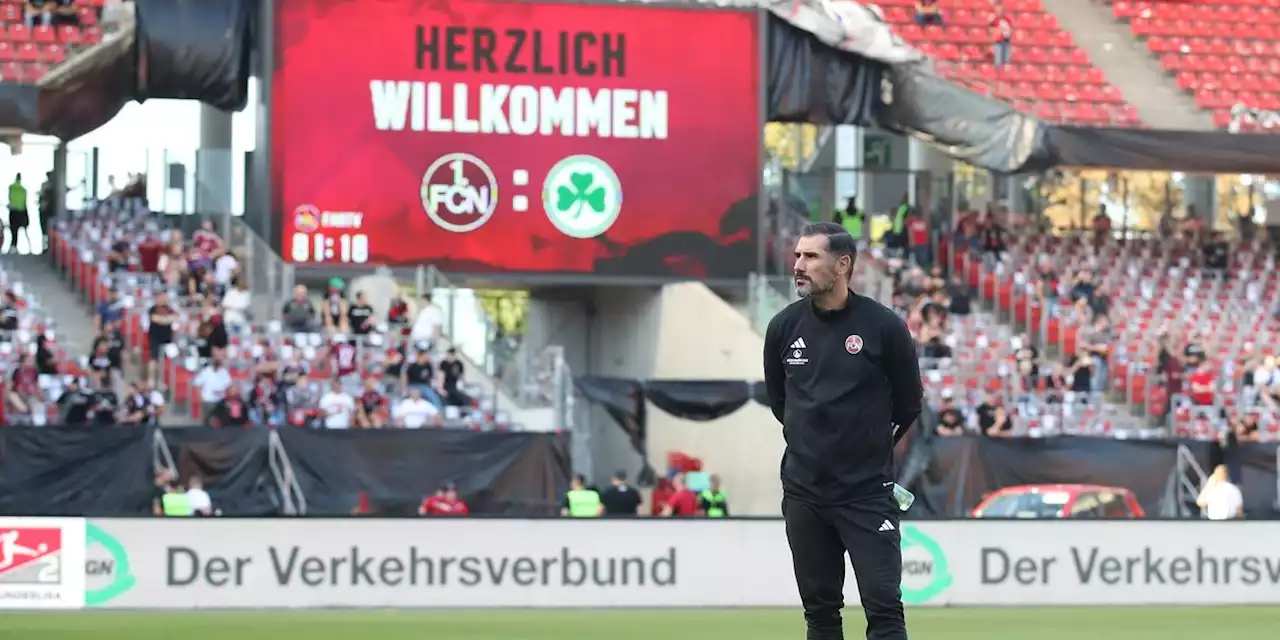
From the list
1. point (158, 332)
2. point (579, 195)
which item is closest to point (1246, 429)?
point (579, 195)

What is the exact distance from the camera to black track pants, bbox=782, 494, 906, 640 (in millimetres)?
8570

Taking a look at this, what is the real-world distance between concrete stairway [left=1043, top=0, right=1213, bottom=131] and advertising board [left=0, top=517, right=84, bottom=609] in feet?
70.6

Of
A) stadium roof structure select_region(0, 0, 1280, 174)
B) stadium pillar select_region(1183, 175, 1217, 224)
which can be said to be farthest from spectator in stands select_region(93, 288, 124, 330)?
stadium pillar select_region(1183, 175, 1217, 224)

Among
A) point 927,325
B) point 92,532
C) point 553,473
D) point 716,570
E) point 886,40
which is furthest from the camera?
point 886,40

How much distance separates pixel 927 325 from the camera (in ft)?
105

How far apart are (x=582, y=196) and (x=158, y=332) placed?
7.30 meters

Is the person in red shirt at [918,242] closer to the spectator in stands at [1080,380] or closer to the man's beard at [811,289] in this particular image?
the spectator in stands at [1080,380]

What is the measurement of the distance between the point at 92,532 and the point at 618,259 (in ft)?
52.9

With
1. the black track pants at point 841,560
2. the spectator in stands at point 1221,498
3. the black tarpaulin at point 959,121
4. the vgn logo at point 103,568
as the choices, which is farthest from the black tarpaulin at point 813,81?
the black track pants at point 841,560

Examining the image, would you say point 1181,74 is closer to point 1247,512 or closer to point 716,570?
point 1247,512

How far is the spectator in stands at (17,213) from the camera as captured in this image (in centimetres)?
3312

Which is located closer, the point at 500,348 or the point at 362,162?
the point at 500,348

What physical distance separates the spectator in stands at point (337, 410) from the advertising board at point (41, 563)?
951 centimetres

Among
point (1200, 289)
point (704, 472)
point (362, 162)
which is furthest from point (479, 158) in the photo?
point (1200, 289)
